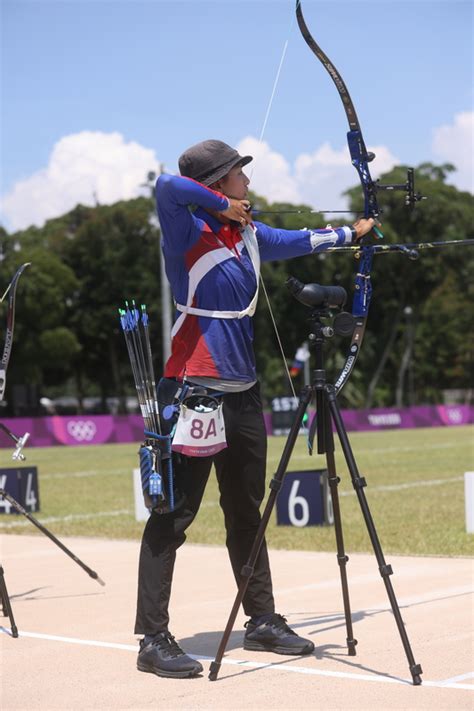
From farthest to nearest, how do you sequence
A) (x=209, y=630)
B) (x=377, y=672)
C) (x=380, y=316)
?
(x=380, y=316) < (x=209, y=630) < (x=377, y=672)

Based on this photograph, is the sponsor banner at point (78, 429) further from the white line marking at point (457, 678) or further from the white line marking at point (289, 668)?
the white line marking at point (457, 678)

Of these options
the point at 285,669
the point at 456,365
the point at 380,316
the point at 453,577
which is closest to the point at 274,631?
the point at 285,669

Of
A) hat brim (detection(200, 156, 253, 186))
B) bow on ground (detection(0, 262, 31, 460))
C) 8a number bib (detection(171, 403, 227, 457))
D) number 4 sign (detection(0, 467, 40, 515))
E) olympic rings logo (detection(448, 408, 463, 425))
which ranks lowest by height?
olympic rings logo (detection(448, 408, 463, 425))

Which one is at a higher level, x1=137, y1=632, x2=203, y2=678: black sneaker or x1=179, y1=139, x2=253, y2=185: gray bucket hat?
x1=179, y1=139, x2=253, y2=185: gray bucket hat

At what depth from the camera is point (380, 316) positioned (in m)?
67.0

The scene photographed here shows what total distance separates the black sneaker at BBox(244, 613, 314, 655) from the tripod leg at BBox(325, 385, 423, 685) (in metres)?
0.65

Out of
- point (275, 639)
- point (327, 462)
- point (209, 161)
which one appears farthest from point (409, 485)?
point (209, 161)

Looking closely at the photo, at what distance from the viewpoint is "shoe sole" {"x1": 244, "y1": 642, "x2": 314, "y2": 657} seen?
18.3 feet

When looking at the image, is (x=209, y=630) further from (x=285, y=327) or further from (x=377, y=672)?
(x=285, y=327)

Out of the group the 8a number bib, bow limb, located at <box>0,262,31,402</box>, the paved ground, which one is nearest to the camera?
the paved ground

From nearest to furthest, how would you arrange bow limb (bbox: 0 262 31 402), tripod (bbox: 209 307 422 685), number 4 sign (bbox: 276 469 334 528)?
tripod (bbox: 209 307 422 685) → bow limb (bbox: 0 262 31 402) → number 4 sign (bbox: 276 469 334 528)

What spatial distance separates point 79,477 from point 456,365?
2546 inches

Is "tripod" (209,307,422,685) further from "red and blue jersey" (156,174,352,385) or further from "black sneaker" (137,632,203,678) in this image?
"red and blue jersey" (156,174,352,385)

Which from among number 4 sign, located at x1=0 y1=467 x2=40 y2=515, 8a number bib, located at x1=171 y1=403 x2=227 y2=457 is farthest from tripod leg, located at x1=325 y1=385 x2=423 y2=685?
number 4 sign, located at x1=0 y1=467 x2=40 y2=515
